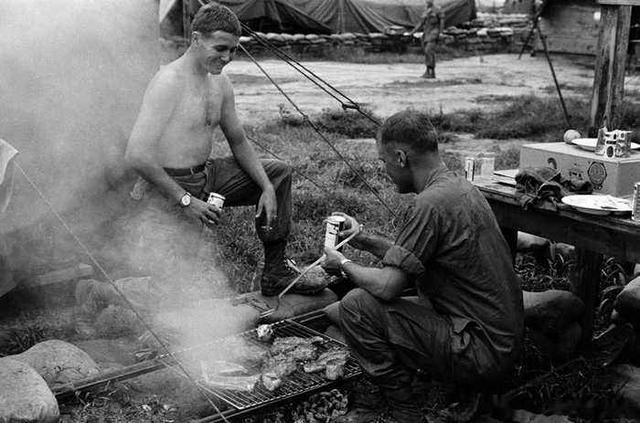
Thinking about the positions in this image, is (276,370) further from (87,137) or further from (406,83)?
(406,83)

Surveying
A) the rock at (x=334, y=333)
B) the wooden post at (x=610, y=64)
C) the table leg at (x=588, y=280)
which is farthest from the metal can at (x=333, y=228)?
the wooden post at (x=610, y=64)

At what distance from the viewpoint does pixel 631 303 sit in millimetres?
5367

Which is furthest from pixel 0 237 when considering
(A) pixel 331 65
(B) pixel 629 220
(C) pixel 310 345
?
(A) pixel 331 65

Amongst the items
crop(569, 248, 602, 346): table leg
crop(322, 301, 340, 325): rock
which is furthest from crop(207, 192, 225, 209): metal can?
crop(569, 248, 602, 346): table leg

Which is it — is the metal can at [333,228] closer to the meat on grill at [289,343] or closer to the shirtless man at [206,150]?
the meat on grill at [289,343]

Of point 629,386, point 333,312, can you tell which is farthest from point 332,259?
point 629,386

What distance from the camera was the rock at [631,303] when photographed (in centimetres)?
532

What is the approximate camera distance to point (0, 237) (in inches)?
213

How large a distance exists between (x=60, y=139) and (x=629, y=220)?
404 cm

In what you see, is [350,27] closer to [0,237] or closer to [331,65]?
[331,65]

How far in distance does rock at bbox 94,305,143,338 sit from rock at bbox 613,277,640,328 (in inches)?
122

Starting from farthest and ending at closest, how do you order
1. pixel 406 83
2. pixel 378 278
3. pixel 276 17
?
pixel 276 17
pixel 406 83
pixel 378 278

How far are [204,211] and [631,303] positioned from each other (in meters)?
2.79

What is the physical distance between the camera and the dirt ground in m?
16.1
